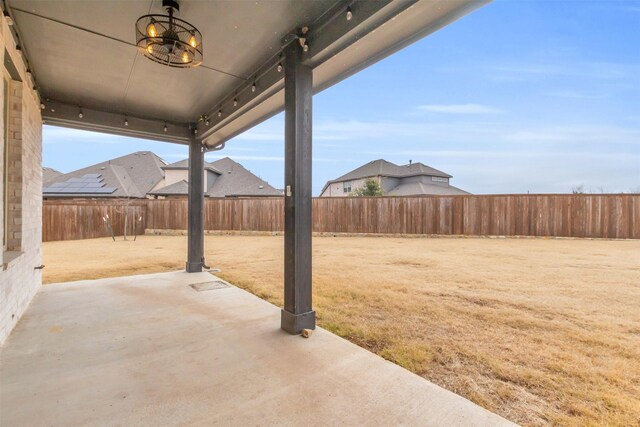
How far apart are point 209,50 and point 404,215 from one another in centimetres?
997

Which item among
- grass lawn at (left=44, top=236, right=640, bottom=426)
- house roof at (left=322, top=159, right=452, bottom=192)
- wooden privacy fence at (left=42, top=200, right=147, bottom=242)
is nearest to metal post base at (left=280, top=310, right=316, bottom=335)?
grass lawn at (left=44, top=236, right=640, bottom=426)

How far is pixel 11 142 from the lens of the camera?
9.21ft

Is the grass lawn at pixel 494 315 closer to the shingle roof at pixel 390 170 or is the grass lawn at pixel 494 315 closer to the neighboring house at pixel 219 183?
the neighboring house at pixel 219 183

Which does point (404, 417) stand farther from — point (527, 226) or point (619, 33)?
point (619, 33)

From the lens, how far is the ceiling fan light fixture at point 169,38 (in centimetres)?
202

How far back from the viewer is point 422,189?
1966cm

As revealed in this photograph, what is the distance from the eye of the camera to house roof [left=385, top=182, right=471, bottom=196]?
1977 centimetres

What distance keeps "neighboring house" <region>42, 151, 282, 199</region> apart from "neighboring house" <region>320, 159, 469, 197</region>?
6.92 m

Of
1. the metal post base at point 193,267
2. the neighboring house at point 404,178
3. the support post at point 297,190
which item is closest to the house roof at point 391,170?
the neighboring house at point 404,178

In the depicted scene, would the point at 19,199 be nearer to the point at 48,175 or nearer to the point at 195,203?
the point at 195,203

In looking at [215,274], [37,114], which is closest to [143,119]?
[37,114]

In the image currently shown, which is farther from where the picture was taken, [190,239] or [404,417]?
[190,239]

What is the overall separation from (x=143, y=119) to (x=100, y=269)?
3217 mm

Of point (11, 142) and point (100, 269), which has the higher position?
point (11, 142)
